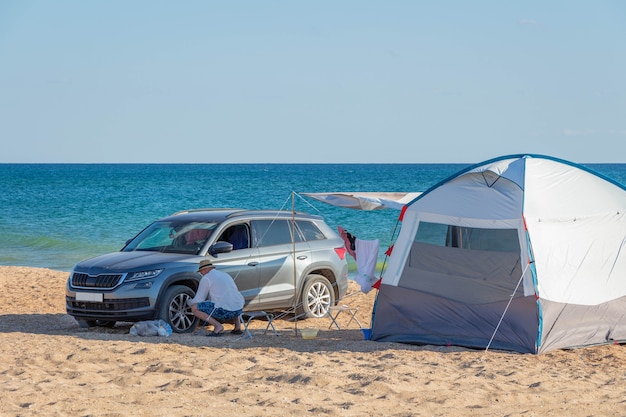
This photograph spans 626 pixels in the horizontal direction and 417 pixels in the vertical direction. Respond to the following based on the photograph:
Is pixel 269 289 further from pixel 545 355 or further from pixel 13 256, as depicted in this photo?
pixel 13 256

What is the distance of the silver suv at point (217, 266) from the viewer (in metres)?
10.9

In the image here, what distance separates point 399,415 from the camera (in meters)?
6.82

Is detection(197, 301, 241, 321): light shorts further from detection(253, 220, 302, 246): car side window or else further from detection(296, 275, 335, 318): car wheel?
detection(296, 275, 335, 318): car wheel

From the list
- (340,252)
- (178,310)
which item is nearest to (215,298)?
(178,310)

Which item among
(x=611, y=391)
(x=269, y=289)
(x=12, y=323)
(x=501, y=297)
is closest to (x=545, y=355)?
(x=501, y=297)

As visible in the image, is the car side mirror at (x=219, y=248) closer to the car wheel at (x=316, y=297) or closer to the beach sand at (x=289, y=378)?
the beach sand at (x=289, y=378)

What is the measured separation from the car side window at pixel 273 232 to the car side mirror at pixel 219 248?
0.67 metres

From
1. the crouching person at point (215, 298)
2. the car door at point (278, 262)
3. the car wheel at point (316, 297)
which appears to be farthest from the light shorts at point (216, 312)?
the car wheel at point (316, 297)

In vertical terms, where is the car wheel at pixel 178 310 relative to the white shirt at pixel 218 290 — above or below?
below

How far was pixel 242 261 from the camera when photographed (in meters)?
11.7

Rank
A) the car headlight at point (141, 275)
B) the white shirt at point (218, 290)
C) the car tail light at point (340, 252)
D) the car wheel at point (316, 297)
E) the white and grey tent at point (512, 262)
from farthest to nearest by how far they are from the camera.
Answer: the car tail light at point (340, 252), the car wheel at point (316, 297), the car headlight at point (141, 275), the white shirt at point (218, 290), the white and grey tent at point (512, 262)

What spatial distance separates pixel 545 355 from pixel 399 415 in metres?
3.26

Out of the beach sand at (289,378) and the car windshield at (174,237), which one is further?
the car windshield at (174,237)

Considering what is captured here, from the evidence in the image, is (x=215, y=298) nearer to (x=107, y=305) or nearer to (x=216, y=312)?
(x=216, y=312)
